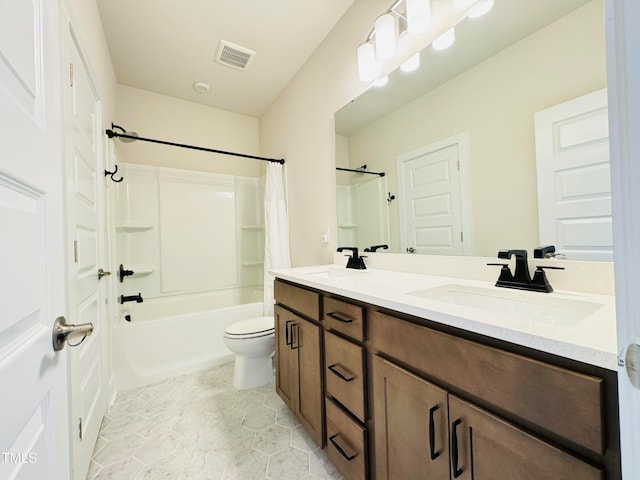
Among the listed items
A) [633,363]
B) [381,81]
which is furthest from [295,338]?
[381,81]

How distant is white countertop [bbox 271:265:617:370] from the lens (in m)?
0.48

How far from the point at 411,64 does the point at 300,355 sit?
161 cm

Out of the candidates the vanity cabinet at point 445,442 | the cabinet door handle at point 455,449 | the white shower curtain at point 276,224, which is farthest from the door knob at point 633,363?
the white shower curtain at point 276,224

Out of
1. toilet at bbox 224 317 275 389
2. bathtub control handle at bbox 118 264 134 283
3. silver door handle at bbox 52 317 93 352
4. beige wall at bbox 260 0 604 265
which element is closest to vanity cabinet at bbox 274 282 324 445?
toilet at bbox 224 317 275 389

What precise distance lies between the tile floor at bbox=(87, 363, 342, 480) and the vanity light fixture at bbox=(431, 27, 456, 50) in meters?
2.00

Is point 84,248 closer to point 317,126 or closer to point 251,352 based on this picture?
point 251,352

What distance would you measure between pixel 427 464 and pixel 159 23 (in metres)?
2.81

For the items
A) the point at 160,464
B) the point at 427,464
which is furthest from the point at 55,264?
the point at 160,464

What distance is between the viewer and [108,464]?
1250 millimetres

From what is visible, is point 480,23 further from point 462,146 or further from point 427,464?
point 427,464

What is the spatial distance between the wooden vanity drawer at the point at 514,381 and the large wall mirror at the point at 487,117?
59 centimetres

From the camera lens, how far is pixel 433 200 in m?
1.32

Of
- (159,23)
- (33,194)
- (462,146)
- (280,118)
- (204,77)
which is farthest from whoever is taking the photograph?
(280,118)

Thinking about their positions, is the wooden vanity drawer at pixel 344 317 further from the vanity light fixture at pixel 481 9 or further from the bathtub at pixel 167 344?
the bathtub at pixel 167 344
